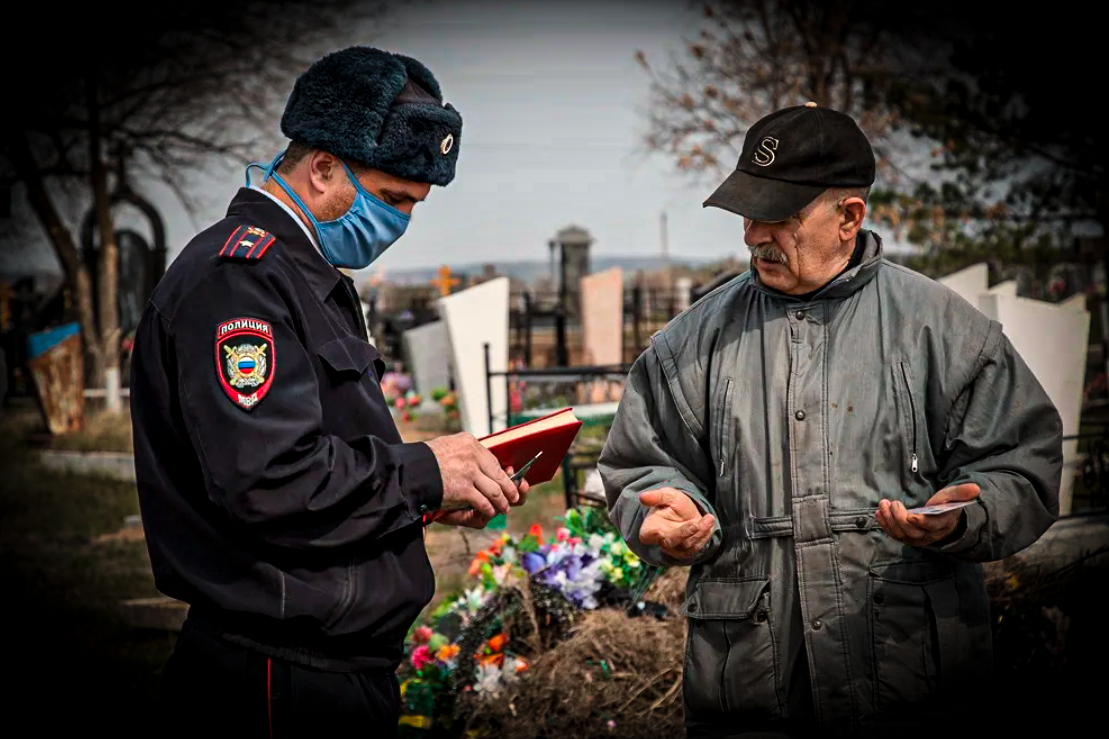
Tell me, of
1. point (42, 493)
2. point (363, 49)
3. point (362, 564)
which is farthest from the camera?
point (42, 493)

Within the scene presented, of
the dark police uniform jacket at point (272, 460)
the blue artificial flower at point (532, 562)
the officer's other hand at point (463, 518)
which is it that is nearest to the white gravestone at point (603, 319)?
the blue artificial flower at point (532, 562)

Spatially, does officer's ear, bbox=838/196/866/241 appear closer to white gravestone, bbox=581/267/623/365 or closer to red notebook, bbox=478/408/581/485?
red notebook, bbox=478/408/581/485

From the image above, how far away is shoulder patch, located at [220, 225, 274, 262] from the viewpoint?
6.85ft

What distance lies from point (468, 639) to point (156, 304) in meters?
2.65

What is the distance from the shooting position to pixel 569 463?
22.1 ft

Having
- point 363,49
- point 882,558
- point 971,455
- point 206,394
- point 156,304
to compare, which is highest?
point 363,49

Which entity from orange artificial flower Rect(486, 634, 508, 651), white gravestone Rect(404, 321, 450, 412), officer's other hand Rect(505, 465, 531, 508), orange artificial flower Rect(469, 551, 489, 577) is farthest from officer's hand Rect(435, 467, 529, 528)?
white gravestone Rect(404, 321, 450, 412)

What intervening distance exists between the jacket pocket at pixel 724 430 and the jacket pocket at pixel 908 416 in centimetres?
35

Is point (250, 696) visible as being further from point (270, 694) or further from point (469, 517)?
point (469, 517)

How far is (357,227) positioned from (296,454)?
0.55 m

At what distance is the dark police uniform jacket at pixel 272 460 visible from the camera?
1991mm

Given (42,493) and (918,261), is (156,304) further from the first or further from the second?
(918,261)

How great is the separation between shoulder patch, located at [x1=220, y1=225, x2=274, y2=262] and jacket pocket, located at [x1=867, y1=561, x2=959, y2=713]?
1.36 m

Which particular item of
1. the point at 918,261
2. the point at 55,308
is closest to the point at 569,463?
the point at 918,261
